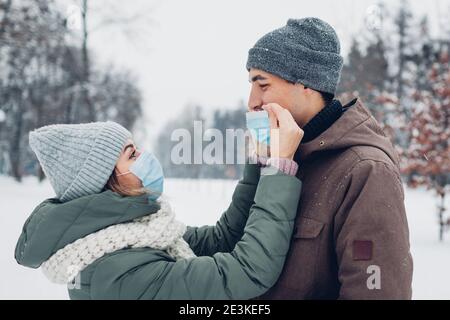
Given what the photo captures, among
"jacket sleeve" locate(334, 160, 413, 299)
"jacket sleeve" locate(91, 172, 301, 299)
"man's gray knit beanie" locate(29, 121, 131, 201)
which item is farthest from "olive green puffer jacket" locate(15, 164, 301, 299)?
"jacket sleeve" locate(334, 160, 413, 299)

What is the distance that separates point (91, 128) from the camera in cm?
191

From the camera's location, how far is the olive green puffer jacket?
159 cm

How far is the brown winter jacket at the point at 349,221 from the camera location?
1451 mm

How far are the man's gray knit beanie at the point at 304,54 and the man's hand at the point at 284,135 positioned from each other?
188 millimetres

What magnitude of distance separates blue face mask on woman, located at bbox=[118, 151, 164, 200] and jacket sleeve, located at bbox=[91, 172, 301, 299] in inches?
14.2

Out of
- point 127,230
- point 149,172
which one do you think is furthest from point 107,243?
point 149,172

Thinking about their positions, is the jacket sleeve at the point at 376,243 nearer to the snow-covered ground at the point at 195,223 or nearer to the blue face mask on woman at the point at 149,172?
the blue face mask on woman at the point at 149,172

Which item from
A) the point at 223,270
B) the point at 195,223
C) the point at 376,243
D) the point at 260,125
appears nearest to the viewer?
the point at 376,243

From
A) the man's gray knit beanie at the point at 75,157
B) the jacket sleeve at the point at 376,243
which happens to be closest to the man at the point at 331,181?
the jacket sleeve at the point at 376,243

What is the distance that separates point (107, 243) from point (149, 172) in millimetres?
370

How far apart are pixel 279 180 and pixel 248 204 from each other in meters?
0.53

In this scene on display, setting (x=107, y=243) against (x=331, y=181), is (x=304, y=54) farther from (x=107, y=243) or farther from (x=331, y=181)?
(x=107, y=243)

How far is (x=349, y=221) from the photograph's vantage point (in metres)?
1.50
